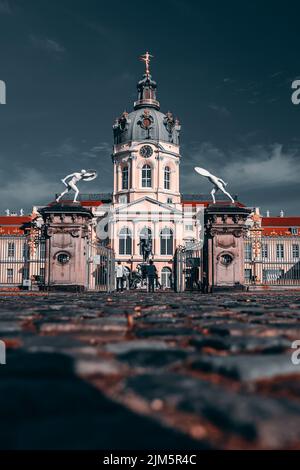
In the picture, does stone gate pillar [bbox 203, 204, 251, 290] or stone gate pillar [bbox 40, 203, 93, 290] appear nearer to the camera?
stone gate pillar [bbox 40, 203, 93, 290]

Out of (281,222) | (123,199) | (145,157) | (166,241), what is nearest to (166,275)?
(166,241)

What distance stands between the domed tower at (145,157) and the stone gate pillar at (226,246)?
3578 cm

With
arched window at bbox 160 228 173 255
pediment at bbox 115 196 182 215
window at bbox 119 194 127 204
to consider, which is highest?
window at bbox 119 194 127 204

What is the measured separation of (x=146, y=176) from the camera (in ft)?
168

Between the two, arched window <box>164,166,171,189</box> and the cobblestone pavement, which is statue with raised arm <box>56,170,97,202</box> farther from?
arched window <box>164,166,171,189</box>

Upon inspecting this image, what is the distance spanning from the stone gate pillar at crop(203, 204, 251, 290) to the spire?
4692 centimetres

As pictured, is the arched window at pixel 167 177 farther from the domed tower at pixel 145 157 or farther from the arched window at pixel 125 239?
the arched window at pixel 125 239

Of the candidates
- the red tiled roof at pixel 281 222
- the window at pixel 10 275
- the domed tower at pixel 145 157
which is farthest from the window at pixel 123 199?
the red tiled roof at pixel 281 222

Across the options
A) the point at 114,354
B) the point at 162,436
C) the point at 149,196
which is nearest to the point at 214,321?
the point at 114,354

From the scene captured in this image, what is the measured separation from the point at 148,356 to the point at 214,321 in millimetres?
1647

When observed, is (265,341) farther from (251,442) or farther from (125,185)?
(125,185)

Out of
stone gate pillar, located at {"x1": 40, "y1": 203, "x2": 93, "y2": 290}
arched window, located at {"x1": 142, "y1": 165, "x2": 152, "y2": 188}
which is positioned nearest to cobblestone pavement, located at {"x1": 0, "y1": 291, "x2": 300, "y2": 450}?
stone gate pillar, located at {"x1": 40, "y1": 203, "x2": 93, "y2": 290}

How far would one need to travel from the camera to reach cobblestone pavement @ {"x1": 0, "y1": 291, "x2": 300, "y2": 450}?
1054 millimetres

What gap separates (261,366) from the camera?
1703 millimetres
